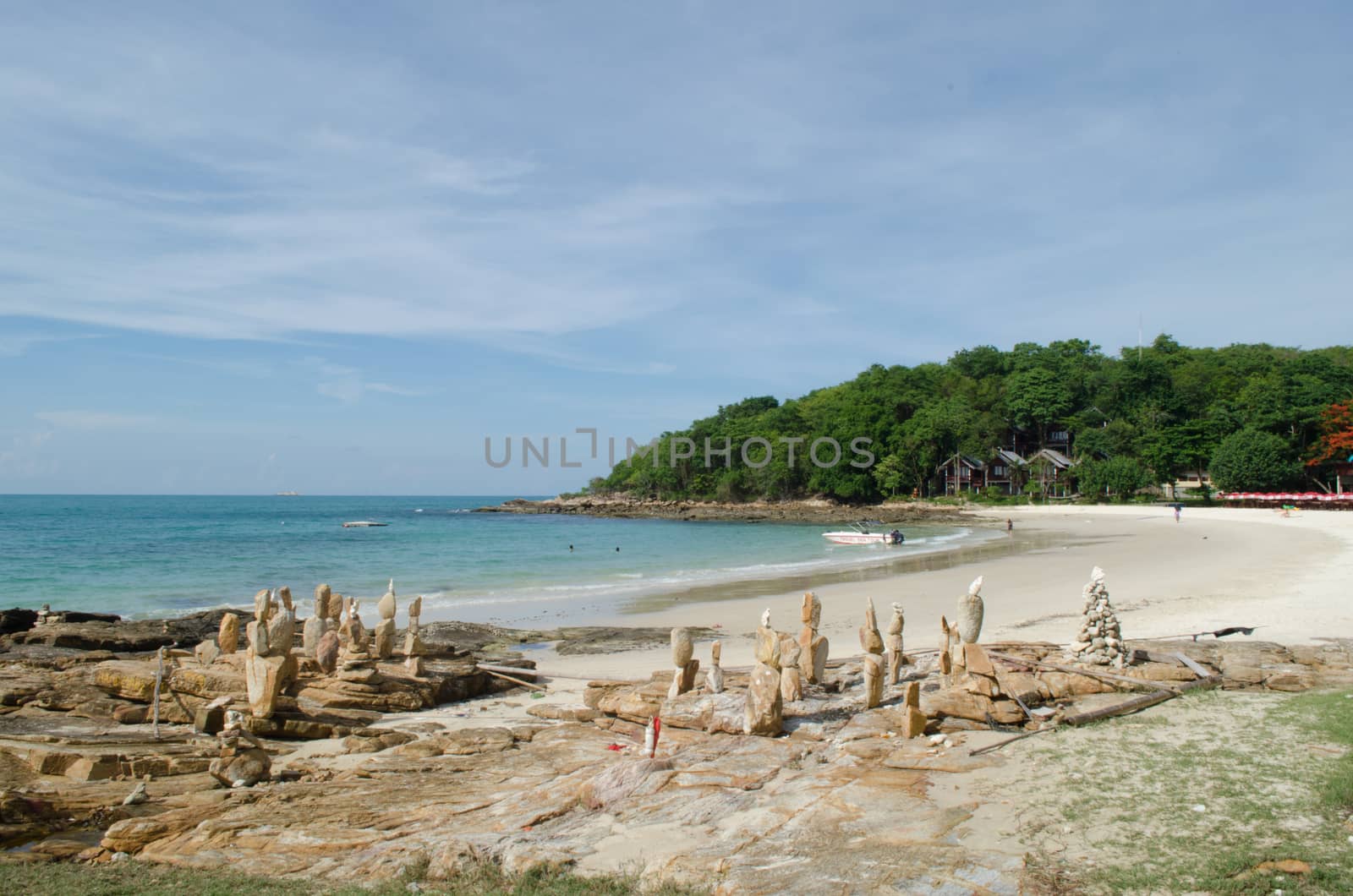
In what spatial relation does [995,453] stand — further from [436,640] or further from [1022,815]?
[1022,815]

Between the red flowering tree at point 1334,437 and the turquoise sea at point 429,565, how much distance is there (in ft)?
110

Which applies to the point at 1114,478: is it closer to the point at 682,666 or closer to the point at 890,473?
the point at 890,473

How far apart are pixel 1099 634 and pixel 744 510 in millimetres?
94441

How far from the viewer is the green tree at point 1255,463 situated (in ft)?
227

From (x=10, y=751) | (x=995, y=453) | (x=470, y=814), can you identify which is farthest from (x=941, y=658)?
(x=995, y=453)

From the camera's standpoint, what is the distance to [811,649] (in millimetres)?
9977

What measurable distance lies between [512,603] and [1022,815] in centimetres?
2183

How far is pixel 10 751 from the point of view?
27.8 feet

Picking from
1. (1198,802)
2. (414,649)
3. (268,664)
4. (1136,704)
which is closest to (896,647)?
(1136,704)

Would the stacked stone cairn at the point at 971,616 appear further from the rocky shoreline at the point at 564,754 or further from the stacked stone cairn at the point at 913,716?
the stacked stone cairn at the point at 913,716

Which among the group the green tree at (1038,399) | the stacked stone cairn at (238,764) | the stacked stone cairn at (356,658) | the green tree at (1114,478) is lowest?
the stacked stone cairn at (238,764)

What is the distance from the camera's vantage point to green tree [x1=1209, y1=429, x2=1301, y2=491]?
6925 centimetres

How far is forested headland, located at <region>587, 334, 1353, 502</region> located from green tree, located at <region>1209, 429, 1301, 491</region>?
0.10m

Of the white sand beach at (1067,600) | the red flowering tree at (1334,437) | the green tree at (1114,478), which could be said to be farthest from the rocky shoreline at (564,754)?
the green tree at (1114,478)
